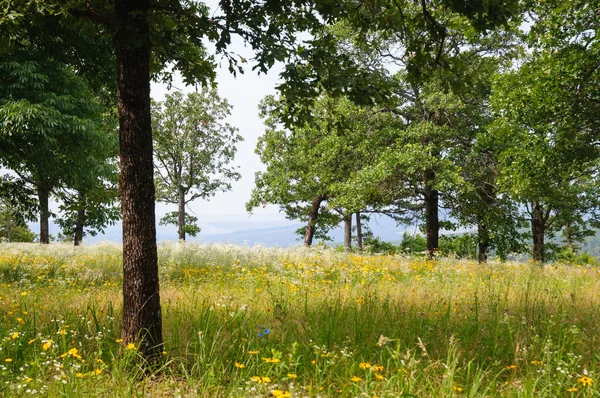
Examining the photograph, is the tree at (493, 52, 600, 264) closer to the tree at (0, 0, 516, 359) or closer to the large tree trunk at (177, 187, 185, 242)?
the tree at (0, 0, 516, 359)

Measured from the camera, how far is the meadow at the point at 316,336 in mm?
3256

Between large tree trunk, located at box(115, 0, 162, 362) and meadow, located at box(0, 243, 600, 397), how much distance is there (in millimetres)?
301

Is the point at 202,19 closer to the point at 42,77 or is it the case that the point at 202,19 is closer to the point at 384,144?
the point at 42,77

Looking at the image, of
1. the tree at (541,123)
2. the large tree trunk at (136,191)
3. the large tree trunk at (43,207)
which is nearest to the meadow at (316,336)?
the large tree trunk at (136,191)

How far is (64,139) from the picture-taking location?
41.6 feet

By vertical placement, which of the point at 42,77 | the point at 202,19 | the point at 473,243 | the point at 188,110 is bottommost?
the point at 473,243

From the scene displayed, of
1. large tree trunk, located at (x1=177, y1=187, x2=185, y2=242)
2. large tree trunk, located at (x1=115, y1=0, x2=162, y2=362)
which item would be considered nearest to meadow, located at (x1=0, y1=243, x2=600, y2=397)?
large tree trunk, located at (x1=115, y1=0, x2=162, y2=362)

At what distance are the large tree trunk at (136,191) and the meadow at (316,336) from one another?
0.99 feet

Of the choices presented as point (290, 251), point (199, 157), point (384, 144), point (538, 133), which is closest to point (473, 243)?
point (384, 144)

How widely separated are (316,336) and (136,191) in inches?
91.5

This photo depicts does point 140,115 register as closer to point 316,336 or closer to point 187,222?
point 316,336

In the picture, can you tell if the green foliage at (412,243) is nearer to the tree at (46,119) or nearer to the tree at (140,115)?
the tree at (46,119)

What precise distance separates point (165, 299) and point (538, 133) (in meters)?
11.7

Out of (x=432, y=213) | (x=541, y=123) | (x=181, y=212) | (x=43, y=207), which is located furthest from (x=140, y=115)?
(x=181, y=212)
